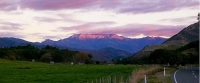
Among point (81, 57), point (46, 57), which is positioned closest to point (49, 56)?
point (46, 57)

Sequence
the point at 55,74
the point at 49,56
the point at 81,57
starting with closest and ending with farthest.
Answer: the point at 55,74 < the point at 49,56 < the point at 81,57

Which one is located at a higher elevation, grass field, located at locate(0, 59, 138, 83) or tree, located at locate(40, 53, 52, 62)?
tree, located at locate(40, 53, 52, 62)

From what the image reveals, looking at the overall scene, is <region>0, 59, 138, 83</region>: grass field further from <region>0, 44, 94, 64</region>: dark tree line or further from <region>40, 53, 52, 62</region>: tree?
<region>0, 44, 94, 64</region>: dark tree line

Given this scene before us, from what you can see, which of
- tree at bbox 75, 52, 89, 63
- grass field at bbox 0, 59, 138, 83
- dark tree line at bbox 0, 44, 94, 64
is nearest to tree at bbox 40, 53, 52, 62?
dark tree line at bbox 0, 44, 94, 64

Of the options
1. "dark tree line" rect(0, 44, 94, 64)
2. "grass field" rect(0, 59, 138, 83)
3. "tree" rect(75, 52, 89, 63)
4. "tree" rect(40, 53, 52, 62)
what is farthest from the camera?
"tree" rect(75, 52, 89, 63)

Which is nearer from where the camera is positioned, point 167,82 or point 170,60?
point 167,82

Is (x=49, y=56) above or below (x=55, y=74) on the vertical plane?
above

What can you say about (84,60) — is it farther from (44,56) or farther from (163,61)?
(163,61)

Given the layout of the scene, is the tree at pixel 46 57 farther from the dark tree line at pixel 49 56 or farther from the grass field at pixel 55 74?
the grass field at pixel 55 74

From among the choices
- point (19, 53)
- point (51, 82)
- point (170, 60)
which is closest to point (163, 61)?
point (170, 60)

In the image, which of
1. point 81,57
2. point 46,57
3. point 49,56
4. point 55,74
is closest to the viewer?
point 55,74

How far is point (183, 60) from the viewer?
111062 mm

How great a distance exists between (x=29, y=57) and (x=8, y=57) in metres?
21.9

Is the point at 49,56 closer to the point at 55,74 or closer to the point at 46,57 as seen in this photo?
the point at 46,57
